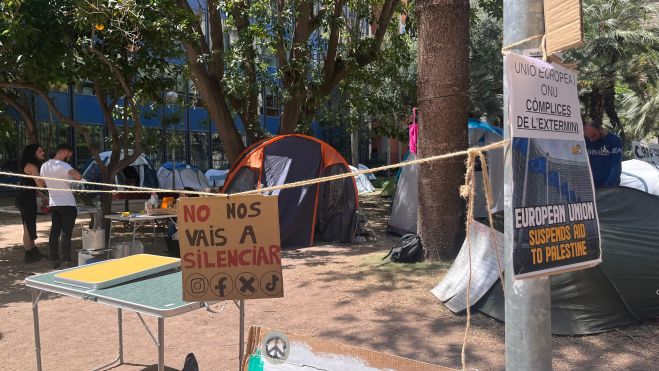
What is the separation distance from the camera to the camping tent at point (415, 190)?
33.8 ft

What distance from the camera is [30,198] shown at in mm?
7961

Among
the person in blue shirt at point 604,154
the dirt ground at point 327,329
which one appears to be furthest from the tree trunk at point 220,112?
the person in blue shirt at point 604,154

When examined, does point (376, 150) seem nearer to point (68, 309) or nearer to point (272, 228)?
point (68, 309)

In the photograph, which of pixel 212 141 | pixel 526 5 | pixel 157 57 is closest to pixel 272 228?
pixel 526 5

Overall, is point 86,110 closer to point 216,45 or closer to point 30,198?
point 216,45

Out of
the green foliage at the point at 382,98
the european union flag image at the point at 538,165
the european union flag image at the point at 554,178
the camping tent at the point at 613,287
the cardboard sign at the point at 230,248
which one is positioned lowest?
the camping tent at the point at 613,287

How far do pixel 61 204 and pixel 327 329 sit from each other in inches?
171

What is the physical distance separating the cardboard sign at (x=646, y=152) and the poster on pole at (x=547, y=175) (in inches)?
369

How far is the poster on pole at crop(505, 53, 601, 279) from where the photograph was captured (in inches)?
81.4

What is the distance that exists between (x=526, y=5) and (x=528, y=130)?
51 centimetres

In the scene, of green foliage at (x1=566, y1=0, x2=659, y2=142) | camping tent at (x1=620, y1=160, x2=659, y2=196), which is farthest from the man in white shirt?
green foliage at (x1=566, y1=0, x2=659, y2=142)

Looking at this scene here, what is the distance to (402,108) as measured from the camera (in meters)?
14.1

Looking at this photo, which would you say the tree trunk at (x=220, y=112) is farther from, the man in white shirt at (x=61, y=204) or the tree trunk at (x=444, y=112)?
the tree trunk at (x=444, y=112)

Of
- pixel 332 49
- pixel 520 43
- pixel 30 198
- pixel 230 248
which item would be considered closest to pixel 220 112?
pixel 332 49
